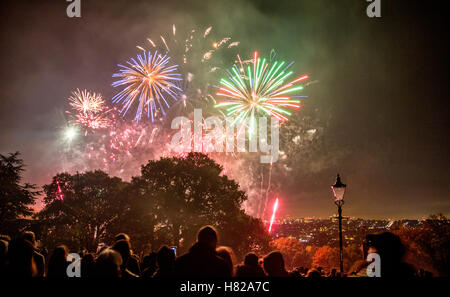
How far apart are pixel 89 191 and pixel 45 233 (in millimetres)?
6368

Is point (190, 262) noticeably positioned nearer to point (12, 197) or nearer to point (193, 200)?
point (193, 200)

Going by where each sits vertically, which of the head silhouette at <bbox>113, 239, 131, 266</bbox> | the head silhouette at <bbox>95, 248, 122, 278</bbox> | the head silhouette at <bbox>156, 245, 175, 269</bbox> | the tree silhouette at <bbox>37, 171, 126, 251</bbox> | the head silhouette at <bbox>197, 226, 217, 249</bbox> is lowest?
the tree silhouette at <bbox>37, 171, 126, 251</bbox>

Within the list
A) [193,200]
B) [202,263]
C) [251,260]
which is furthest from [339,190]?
[193,200]

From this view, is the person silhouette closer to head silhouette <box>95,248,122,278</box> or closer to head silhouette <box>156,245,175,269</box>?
head silhouette <box>95,248,122,278</box>

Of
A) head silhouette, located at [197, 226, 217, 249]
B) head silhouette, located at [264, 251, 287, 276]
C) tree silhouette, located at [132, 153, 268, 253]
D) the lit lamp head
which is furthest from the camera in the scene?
tree silhouette, located at [132, 153, 268, 253]

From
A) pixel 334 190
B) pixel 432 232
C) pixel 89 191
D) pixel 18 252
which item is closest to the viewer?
pixel 18 252

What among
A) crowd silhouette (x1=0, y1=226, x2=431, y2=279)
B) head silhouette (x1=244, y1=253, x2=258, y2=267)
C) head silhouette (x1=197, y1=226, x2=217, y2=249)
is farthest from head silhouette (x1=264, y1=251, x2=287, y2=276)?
head silhouette (x1=197, y1=226, x2=217, y2=249)

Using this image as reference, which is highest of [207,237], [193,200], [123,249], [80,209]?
[207,237]

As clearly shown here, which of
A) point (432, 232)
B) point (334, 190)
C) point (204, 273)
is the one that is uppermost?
point (334, 190)

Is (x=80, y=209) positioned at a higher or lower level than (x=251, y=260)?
lower

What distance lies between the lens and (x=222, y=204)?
1163 inches
